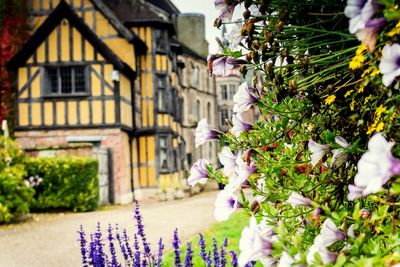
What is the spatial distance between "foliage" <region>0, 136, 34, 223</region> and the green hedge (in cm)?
146

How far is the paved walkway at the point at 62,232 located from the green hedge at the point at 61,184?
0.67 metres

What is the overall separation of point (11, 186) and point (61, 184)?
2920 millimetres

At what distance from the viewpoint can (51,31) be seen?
19.9 metres

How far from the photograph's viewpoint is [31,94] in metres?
20.0

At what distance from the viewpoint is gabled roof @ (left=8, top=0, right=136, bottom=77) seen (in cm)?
1956

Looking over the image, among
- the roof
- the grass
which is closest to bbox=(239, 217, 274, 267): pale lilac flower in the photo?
the grass

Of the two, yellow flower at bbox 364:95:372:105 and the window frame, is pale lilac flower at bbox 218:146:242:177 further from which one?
the window frame

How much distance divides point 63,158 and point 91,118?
353 centimetres

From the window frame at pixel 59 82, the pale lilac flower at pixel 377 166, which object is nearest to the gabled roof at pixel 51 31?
the window frame at pixel 59 82

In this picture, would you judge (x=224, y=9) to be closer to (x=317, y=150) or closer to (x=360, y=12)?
(x=317, y=150)

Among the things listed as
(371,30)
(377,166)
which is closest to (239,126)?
(371,30)

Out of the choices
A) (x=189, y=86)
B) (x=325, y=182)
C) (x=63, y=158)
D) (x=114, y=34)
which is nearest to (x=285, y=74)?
(x=325, y=182)

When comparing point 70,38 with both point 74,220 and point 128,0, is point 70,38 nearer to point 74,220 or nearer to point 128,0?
point 128,0

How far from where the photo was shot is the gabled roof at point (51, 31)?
1956cm
